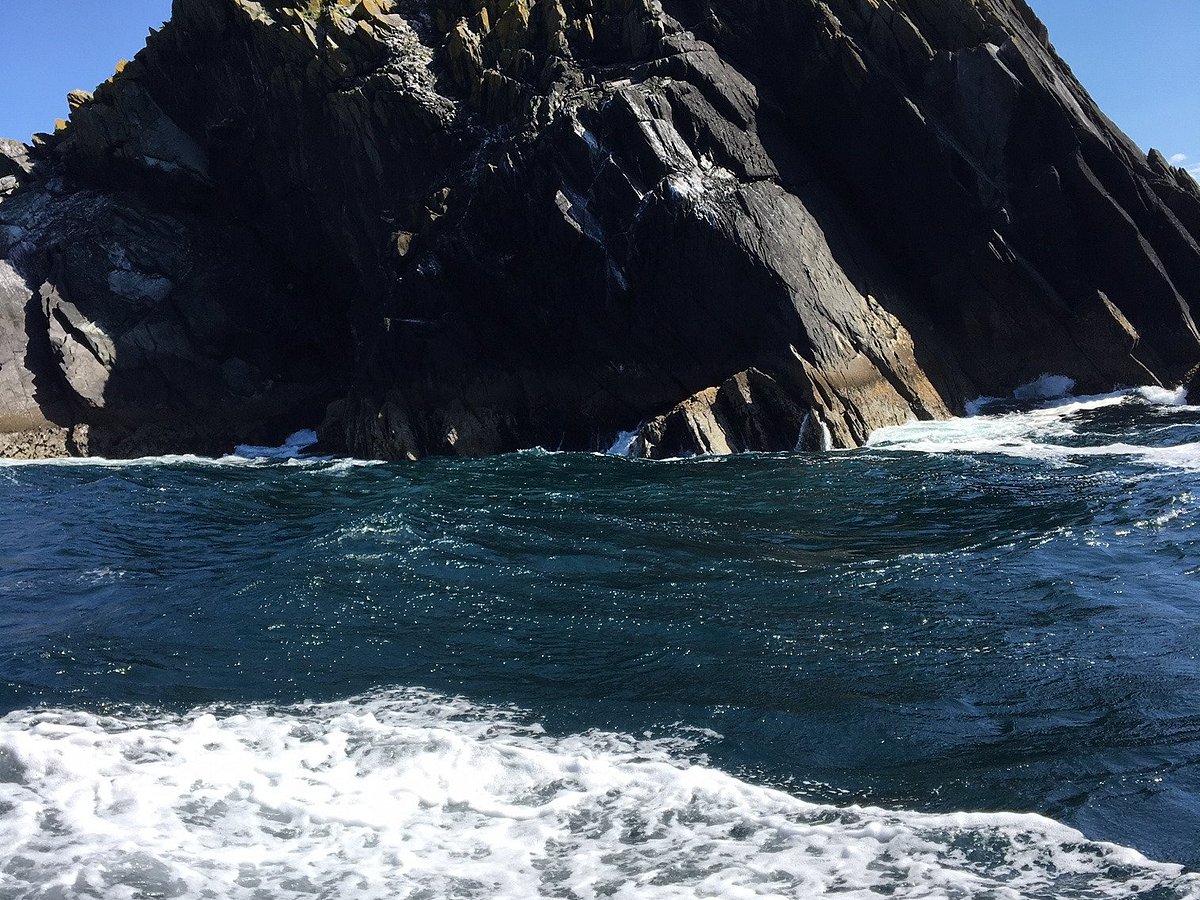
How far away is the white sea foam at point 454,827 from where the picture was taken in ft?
21.0

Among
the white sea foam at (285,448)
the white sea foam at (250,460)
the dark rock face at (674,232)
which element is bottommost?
the white sea foam at (250,460)

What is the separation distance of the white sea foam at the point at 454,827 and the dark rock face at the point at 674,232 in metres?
17.3

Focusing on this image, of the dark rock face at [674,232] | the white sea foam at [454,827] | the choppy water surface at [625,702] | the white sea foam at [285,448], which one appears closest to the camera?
the white sea foam at [454,827]

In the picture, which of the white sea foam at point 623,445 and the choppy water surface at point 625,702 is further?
the white sea foam at point 623,445

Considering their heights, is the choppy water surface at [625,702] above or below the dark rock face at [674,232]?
below

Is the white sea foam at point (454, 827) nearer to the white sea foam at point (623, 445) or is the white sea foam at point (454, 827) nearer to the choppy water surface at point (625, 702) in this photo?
the choppy water surface at point (625, 702)

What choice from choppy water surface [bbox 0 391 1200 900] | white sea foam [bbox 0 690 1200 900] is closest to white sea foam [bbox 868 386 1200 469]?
choppy water surface [bbox 0 391 1200 900]

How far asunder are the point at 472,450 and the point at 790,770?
22843 millimetres

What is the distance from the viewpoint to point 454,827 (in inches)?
288

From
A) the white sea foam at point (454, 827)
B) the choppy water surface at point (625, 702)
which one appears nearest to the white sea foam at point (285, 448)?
the choppy water surface at point (625, 702)

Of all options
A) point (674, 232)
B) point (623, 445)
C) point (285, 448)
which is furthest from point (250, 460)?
point (674, 232)

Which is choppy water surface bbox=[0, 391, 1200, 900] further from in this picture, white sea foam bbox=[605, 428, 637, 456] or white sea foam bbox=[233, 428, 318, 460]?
white sea foam bbox=[233, 428, 318, 460]

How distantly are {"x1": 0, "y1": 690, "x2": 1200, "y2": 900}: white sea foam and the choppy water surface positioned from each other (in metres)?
0.03

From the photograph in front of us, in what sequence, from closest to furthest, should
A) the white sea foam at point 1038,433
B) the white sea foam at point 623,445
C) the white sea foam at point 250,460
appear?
the white sea foam at point 1038,433 → the white sea foam at point 623,445 → the white sea foam at point 250,460
